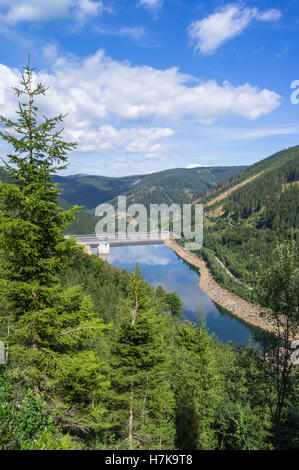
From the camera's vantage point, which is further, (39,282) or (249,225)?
(249,225)

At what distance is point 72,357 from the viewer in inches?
300

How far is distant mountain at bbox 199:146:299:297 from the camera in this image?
272 ft

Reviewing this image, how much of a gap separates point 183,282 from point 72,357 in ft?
246

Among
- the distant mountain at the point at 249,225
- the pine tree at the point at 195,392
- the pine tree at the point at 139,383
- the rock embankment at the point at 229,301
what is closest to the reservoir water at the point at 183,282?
the rock embankment at the point at 229,301

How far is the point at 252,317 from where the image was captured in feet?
182

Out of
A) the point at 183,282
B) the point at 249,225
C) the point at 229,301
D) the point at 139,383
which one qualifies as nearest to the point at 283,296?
the point at 139,383

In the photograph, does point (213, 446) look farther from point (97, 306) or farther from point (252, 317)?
point (252, 317)

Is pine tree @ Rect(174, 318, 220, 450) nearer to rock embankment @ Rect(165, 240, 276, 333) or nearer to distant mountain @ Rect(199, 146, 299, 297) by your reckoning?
rock embankment @ Rect(165, 240, 276, 333)

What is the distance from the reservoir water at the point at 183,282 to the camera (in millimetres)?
51412

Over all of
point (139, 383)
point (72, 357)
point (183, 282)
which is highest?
point (72, 357)

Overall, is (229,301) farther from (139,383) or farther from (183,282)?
(139,383)

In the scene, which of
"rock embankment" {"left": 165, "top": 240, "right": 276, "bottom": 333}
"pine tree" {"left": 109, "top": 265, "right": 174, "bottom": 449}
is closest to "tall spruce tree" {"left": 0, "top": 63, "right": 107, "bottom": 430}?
"pine tree" {"left": 109, "top": 265, "right": 174, "bottom": 449}

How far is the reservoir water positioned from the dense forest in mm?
5222
